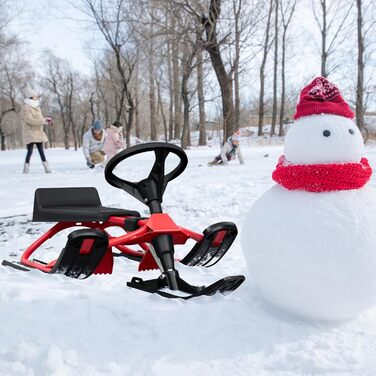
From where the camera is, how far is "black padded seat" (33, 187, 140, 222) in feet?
7.07

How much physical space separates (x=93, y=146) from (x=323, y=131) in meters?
Answer: 8.35

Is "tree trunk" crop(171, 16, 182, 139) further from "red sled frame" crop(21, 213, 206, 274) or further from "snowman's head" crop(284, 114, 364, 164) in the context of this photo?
"snowman's head" crop(284, 114, 364, 164)

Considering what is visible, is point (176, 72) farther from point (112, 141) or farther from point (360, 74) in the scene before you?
point (112, 141)

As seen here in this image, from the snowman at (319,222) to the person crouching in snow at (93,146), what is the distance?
8.12 metres

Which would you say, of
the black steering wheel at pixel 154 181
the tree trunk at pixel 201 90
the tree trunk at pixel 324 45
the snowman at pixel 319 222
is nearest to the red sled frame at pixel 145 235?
the black steering wheel at pixel 154 181

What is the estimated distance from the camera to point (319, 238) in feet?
4.28

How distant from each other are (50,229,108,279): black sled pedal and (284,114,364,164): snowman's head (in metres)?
0.96

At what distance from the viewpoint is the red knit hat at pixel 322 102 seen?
1.43m

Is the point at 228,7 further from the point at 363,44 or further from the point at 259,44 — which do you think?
the point at 363,44

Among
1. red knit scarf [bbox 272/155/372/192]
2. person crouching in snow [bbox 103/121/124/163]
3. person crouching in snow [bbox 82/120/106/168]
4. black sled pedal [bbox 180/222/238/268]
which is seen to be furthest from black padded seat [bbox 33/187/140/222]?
person crouching in snow [bbox 82/120/106/168]

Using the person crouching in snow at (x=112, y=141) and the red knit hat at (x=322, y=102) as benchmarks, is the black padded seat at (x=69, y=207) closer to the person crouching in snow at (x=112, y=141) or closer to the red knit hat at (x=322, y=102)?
the red knit hat at (x=322, y=102)

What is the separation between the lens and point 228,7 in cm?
1070

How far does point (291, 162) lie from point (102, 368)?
38.4 inches

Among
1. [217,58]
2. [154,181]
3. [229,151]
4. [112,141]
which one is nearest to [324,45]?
[217,58]
